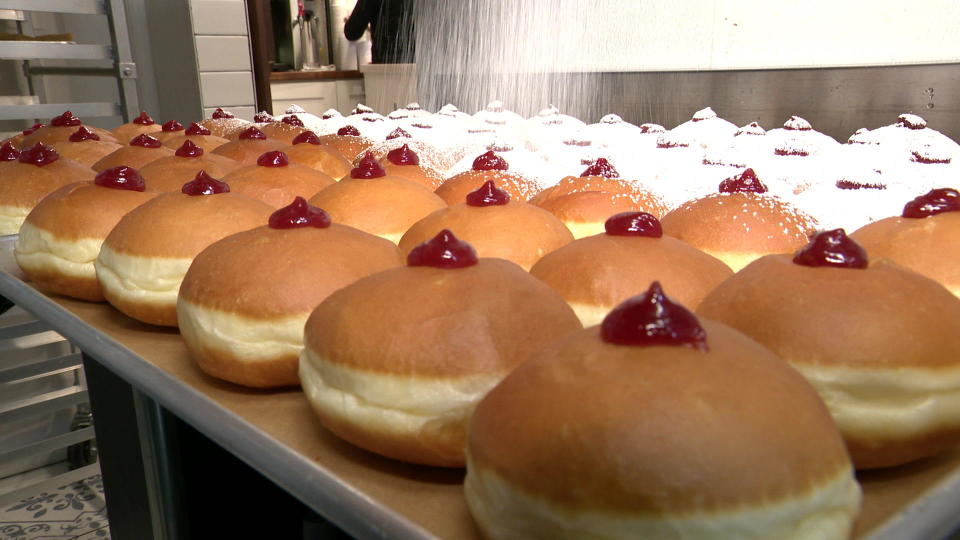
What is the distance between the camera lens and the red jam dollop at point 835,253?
93 cm

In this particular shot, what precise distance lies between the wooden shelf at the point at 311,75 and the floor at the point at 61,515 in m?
3.91

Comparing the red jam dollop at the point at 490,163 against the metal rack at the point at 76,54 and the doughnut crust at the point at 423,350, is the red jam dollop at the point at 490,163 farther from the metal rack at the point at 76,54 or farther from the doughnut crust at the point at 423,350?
the metal rack at the point at 76,54

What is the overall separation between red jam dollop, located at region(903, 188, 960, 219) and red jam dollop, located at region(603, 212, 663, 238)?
0.44 metres

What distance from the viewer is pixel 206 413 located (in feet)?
3.42

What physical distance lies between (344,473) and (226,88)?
4.92 metres

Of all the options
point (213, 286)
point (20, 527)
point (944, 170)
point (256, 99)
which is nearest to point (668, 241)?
point (213, 286)

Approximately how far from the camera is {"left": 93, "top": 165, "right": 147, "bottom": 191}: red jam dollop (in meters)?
1.74

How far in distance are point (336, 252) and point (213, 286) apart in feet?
0.67

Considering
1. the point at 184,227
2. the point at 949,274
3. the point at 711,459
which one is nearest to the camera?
the point at 711,459

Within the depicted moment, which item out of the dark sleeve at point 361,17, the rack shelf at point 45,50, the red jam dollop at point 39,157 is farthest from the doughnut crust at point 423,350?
the dark sleeve at point 361,17

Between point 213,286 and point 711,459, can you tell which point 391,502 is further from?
point 213,286

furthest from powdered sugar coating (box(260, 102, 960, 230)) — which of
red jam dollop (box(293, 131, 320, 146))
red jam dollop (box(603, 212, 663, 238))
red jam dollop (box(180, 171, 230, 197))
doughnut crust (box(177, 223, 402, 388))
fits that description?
doughnut crust (box(177, 223, 402, 388))

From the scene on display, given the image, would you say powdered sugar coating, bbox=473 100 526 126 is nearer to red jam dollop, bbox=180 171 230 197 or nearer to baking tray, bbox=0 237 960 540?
red jam dollop, bbox=180 171 230 197

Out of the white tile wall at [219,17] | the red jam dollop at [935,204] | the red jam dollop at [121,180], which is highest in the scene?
the white tile wall at [219,17]
